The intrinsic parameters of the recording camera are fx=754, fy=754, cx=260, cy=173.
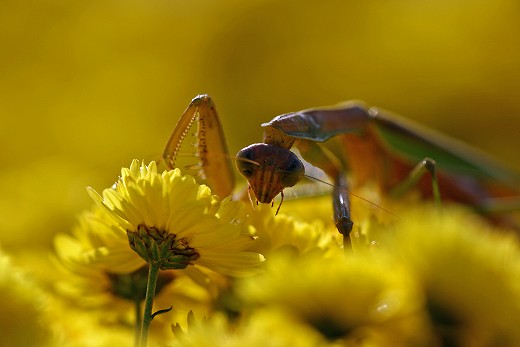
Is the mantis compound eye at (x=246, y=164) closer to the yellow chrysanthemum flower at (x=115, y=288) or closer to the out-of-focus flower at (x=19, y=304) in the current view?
the yellow chrysanthemum flower at (x=115, y=288)

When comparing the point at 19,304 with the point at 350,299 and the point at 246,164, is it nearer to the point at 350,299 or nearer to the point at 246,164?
the point at 350,299

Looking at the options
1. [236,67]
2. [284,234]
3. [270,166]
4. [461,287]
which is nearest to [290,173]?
[270,166]

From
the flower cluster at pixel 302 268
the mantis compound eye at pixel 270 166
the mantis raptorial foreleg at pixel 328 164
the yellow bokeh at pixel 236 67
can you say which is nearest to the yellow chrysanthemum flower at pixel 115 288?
the flower cluster at pixel 302 268

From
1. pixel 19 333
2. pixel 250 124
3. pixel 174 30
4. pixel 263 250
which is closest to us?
pixel 19 333

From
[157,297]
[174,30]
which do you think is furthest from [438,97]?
[157,297]

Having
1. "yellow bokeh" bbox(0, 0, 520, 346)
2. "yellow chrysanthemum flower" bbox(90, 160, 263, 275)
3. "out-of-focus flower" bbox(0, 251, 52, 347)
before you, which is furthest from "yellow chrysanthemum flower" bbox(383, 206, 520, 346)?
"yellow bokeh" bbox(0, 0, 520, 346)

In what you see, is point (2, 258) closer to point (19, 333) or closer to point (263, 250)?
point (19, 333)
